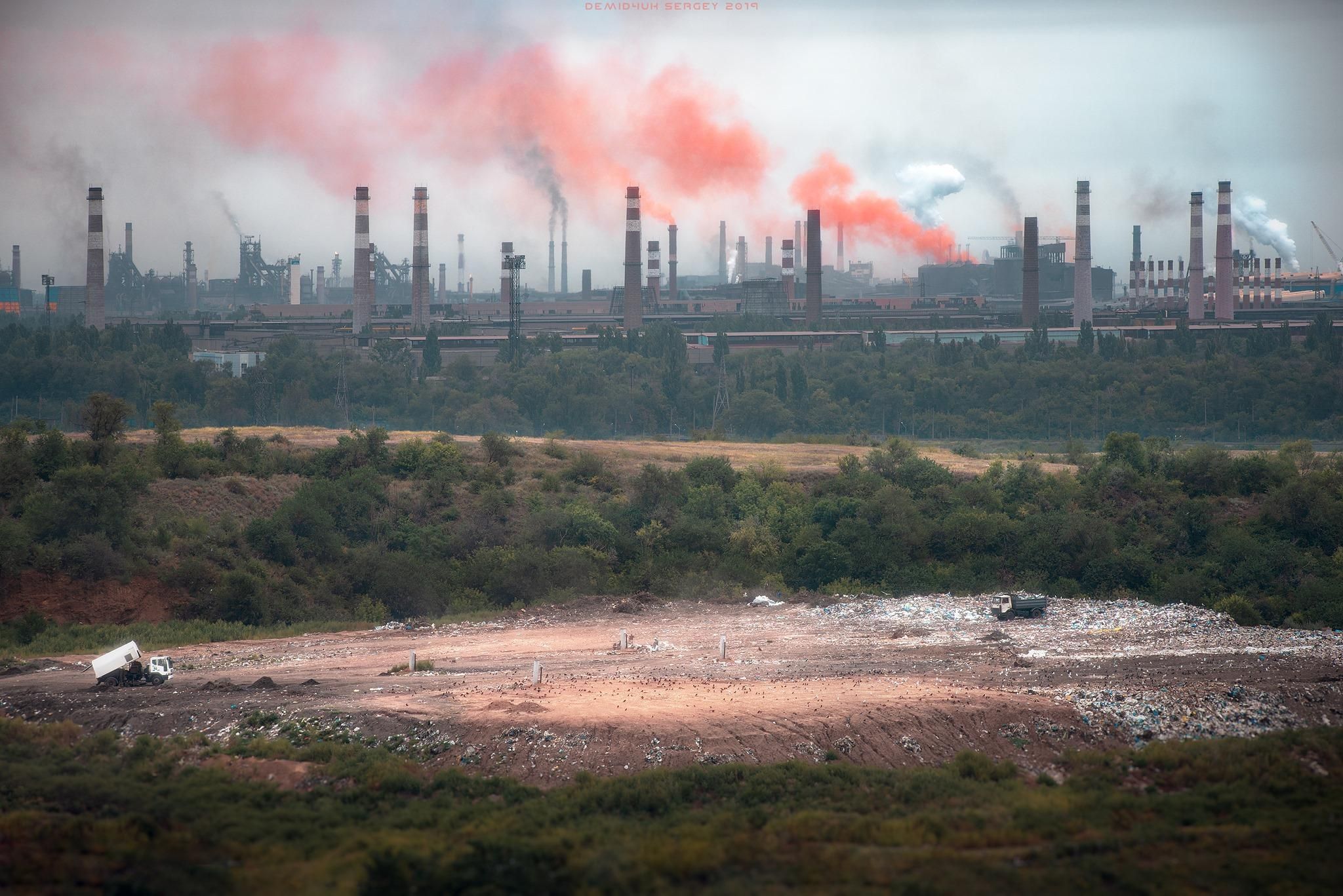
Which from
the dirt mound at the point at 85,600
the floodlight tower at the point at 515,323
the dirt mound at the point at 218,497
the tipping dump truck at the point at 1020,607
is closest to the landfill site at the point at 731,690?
the tipping dump truck at the point at 1020,607

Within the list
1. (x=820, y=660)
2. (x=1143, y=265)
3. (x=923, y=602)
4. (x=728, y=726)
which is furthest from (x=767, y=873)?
(x=1143, y=265)

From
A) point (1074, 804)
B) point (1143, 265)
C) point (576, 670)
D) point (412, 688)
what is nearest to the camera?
point (1074, 804)

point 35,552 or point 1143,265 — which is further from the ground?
point 1143,265

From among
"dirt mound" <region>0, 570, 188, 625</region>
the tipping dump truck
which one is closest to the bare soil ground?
the tipping dump truck

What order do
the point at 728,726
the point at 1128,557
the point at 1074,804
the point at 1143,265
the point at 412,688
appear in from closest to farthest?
the point at 1074,804
the point at 728,726
the point at 412,688
the point at 1128,557
the point at 1143,265

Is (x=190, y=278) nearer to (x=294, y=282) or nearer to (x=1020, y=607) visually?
(x=294, y=282)

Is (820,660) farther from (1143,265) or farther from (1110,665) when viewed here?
(1143,265)

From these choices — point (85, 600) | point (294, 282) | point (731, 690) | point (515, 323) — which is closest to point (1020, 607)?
point (731, 690)
